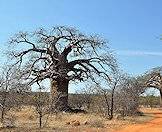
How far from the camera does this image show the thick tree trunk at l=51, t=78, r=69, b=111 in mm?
30016

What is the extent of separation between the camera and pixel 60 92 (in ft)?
98.6

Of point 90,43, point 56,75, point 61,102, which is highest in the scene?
point 90,43

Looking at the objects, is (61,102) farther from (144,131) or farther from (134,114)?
(144,131)

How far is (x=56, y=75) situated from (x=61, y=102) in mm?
2112

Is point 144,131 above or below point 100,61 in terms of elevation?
below

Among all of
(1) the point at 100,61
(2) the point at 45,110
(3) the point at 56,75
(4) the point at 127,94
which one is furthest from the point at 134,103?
(2) the point at 45,110

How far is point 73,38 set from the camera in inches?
1222

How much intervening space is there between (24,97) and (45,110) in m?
7.33

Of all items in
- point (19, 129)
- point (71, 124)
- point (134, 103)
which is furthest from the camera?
point (134, 103)

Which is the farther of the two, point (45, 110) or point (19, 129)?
point (45, 110)

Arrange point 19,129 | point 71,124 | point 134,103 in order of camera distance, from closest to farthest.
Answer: point 19,129
point 71,124
point 134,103

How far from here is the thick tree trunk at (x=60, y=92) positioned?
98.5 feet

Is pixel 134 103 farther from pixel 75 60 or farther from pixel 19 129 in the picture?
pixel 19 129

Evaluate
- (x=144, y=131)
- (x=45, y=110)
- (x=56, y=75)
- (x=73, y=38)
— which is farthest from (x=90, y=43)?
(x=144, y=131)
